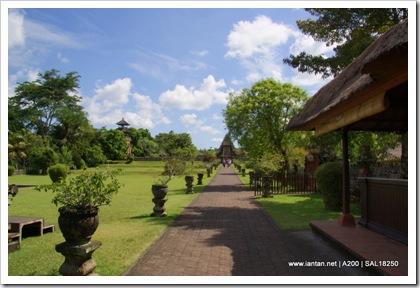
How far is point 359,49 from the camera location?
10102 millimetres

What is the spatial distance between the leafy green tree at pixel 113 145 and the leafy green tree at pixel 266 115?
5108 cm

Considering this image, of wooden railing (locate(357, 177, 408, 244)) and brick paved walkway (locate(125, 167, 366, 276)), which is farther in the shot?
wooden railing (locate(357, 177, 408, 244))

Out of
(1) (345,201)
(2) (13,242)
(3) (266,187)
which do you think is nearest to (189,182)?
(3) (266,187)

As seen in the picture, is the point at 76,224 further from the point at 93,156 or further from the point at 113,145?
the point at 113,145

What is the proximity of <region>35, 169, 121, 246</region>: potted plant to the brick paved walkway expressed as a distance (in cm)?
106

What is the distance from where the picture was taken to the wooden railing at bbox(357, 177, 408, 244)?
580 centimetres

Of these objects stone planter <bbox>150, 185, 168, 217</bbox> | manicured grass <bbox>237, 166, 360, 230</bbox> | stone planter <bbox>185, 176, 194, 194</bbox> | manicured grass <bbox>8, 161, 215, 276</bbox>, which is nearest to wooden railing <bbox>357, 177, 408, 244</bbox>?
manicured grass <bbox>237, 166, 360, 230</bbox>

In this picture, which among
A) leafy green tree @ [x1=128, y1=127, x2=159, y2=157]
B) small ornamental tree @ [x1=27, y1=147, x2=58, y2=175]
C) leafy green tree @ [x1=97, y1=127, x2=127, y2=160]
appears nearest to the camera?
small ornamental tree @ [x1=27, y1=147, x2=58, y2=175]

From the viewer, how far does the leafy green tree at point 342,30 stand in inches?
394

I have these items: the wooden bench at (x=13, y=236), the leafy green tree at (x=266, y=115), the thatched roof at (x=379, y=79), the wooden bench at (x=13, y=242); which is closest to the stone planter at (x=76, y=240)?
the wooden bench at (x=13, y=242)

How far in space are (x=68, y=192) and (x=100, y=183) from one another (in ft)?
1.44

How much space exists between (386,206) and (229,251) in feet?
10.2

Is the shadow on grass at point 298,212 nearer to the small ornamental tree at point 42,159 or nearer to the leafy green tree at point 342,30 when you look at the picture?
the leafy green tree at point 342,30

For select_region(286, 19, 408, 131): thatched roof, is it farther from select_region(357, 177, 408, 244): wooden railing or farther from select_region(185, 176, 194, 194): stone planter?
select_region(185, 176, 194, 194): stone planter
